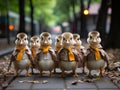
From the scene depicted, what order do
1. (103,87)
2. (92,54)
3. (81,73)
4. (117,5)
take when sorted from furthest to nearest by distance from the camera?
(117,5) → (81,73) → (92,54) → (103,87)

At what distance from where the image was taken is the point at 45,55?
11180 millimetres

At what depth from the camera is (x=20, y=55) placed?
36.9 feet

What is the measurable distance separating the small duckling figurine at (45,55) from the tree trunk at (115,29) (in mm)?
11309

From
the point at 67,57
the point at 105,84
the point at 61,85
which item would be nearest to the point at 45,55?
the point at 67,57

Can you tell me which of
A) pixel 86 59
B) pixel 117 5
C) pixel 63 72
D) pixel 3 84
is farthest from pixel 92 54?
pixel 117 5

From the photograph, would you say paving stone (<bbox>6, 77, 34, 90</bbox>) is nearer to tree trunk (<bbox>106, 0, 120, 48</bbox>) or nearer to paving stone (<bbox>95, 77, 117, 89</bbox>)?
paving stone (<bbox>95, 77, 117, 89</bbox>)

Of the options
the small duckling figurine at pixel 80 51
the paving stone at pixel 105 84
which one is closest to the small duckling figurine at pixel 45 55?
the small duckling figurine at pixel 80 51

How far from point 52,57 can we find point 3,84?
1.94m

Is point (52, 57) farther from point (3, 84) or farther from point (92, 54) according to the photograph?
point (3, 84)

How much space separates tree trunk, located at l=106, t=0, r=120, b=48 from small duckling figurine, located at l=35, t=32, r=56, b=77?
11309 millimetres

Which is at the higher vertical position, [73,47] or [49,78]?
[73,47]

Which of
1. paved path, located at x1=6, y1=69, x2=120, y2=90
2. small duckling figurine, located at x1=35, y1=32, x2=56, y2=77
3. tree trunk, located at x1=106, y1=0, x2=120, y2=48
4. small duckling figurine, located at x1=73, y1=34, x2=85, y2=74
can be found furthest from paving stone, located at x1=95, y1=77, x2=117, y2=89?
tree trunk, located at x1=106, y1=0, x2=120, y2=48

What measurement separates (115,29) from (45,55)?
11.8 meters

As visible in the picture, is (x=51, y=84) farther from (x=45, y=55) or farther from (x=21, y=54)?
(x=21, y=54)
